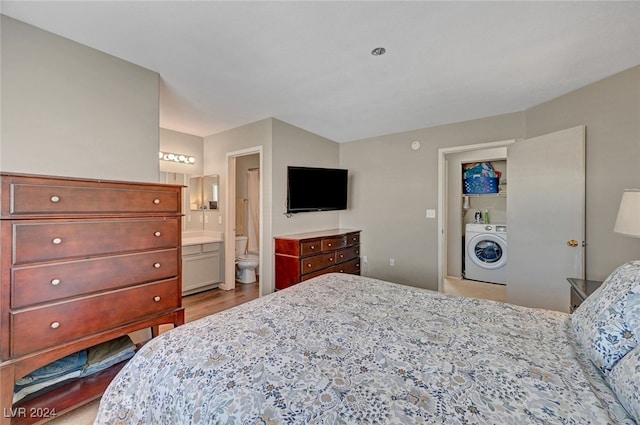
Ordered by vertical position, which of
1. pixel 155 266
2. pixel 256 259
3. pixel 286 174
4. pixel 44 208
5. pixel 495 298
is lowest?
pixel 495 298

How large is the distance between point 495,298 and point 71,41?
17.5 feet

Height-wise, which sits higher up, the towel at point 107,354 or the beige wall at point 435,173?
the beige wall at point 435,173

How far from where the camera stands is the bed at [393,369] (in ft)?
2.57

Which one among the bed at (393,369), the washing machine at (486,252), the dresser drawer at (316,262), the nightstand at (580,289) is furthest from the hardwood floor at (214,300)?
the washing machine at (486,252)

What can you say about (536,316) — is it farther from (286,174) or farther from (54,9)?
(54,9)

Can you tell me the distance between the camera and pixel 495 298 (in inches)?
149

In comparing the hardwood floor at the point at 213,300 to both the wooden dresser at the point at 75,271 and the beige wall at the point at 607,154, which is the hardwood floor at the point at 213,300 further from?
the beige wall at the point at 607,154

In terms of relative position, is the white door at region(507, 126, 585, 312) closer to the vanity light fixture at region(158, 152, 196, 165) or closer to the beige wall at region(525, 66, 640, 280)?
the beige wall at region(525, 66, 640, 280)

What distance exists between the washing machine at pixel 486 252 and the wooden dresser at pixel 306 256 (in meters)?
2.29

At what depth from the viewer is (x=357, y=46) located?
2.06m

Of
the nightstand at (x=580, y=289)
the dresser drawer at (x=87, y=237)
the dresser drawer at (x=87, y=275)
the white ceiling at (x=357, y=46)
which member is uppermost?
the white ceiling at (x=357, y=46)

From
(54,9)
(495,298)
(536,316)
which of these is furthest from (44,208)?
(495,298)

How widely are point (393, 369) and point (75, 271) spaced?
1.91 m

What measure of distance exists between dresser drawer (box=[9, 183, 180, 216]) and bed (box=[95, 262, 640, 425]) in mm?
1069
